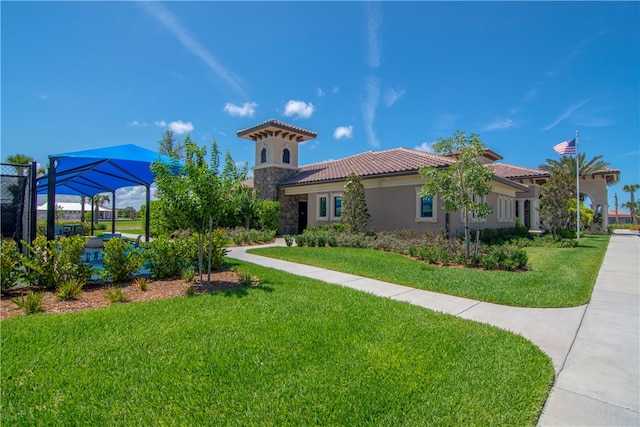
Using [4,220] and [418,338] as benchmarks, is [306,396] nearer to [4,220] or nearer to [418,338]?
[418,338]

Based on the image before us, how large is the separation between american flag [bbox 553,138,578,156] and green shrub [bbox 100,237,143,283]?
80.1 feet

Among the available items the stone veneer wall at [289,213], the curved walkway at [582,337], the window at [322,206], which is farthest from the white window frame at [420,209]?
the stone veneer wall at [289,213]

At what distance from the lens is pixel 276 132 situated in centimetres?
2212

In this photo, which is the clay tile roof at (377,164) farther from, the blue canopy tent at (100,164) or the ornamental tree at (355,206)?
the blue canopy tent at (100,164)

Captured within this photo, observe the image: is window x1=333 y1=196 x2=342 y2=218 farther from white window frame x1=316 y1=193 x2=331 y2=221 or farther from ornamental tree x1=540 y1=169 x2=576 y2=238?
ornamental tree x1=540 y1=169 x2=576 y2=238

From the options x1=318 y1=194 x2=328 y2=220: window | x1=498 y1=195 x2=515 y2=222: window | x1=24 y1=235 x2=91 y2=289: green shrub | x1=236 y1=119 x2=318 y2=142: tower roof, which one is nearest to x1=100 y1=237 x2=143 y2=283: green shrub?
x1=24 y1=235 x2=91 y2=289: green shrub

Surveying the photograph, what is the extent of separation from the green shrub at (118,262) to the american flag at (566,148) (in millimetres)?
24426

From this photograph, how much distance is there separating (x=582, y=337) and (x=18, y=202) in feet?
38.5

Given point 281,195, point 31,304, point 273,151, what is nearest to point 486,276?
point 31,304

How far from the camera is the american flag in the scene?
68.1 feet

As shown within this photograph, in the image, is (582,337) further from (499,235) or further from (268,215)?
(268,215)

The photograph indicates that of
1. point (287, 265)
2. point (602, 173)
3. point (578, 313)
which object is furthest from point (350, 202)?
point (602, 173)

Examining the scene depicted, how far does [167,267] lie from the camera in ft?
24.9

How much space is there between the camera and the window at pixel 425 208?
50.4 ft
